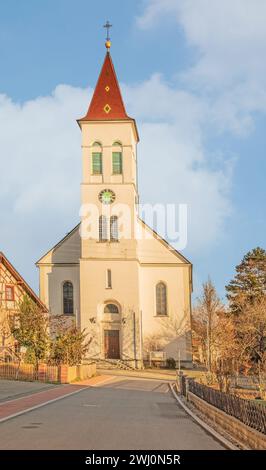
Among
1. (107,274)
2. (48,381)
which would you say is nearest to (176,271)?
(107,274)

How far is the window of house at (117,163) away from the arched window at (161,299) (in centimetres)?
1010

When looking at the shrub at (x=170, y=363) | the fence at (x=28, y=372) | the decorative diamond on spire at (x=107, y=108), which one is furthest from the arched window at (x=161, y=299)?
the fence at (x=28, y=372)

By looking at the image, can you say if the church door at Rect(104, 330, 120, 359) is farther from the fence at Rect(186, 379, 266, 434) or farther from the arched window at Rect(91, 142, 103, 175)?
the fence at Rect(186, 379, 266, 434)

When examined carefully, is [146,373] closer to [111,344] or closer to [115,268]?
[111,344]

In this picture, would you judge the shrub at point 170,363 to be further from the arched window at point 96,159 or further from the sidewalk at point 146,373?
the arched window at point 96,159

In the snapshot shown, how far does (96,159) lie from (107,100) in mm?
5589

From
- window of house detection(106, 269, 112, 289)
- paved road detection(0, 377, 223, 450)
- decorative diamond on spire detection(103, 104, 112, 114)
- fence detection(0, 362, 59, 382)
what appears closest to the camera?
paved road detection(0, 377, 223, 450)

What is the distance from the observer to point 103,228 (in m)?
54.2

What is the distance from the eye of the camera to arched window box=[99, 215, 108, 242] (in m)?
53.9

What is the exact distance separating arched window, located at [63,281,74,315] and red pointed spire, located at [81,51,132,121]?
46.3 ft

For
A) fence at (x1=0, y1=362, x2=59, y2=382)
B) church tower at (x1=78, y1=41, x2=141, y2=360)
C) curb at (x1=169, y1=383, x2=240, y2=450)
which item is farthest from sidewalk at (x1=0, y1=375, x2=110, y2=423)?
church tower at (x1=78, y1=41, x2=141, y2=360)

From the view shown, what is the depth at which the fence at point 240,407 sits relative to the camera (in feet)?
39.6

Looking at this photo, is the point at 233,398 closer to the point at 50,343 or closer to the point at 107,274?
the point at 50,343
